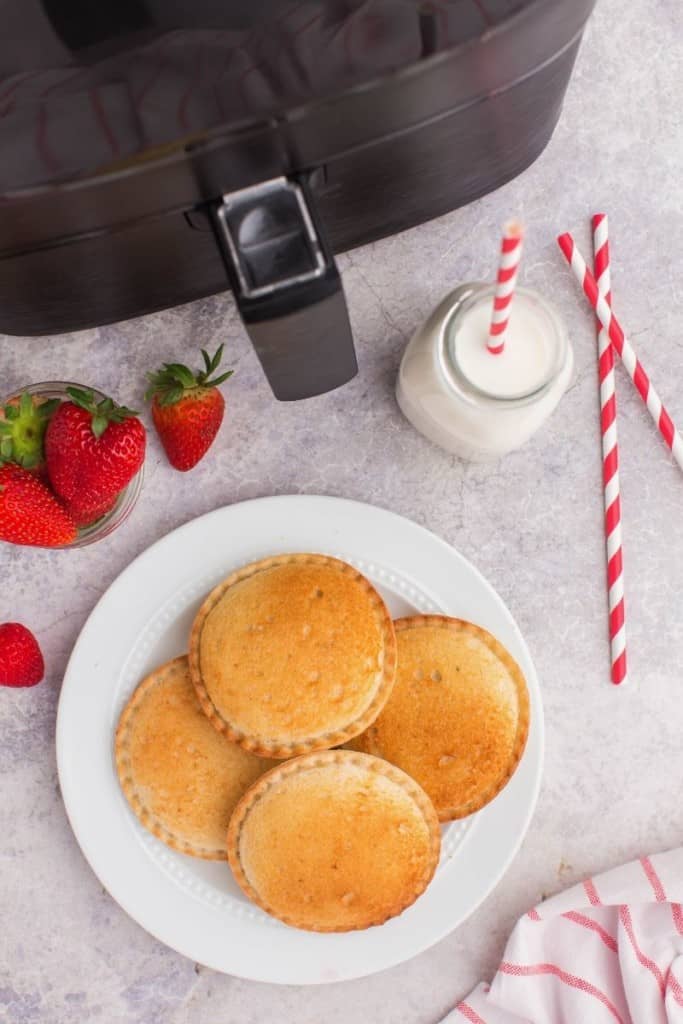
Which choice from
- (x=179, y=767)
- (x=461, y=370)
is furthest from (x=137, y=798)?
(x=461, y=370)

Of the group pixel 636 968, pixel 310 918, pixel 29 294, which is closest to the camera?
pixel 29 294

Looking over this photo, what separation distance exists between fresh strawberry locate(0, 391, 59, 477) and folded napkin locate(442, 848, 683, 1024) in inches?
26.3

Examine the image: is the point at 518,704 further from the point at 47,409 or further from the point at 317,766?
the point at 47,409

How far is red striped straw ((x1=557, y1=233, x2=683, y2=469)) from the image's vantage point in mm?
1032

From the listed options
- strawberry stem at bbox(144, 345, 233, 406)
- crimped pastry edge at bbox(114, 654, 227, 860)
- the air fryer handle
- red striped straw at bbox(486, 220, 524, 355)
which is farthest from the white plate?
the air fryer handle

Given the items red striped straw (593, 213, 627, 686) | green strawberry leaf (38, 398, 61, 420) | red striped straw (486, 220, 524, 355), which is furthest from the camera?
red striped straw (593, 213, 627, 686)

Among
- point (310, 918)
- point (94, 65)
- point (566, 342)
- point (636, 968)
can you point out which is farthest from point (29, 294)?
point (636, 968)

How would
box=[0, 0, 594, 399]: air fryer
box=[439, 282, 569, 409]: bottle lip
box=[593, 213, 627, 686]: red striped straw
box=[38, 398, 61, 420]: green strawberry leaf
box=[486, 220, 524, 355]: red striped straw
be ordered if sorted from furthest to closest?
box=[593, 213, 627, 686]: red striped straw, box=[38, 398, 61, 420]: green strawberry leaf, box=[439, 282, 569, 409]: bottle lip, box=[486, 220, 524, 355]: red striped straw, box=[0, 0, 594, 399]: air fryer

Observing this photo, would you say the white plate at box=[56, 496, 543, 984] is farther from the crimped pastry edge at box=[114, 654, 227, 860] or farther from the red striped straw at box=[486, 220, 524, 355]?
the red striped straw at box=[486, 220, 524, 355]

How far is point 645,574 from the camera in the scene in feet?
3.48

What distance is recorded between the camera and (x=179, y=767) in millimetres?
957

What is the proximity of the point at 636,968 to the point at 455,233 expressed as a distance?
0.76m

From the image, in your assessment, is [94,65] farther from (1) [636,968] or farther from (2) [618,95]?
(1) [636,968]

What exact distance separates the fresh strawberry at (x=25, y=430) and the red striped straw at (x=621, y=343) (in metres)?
0.53
